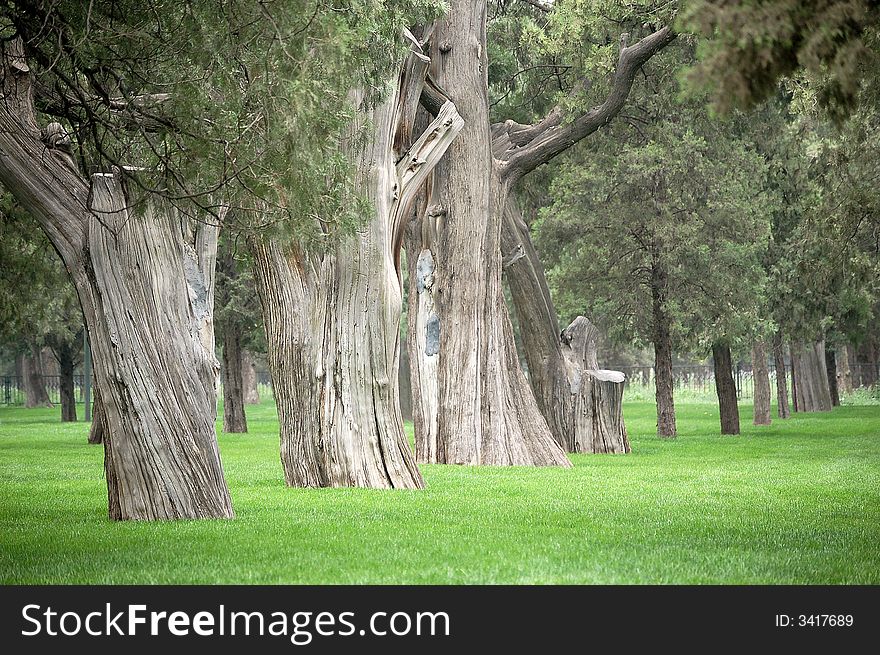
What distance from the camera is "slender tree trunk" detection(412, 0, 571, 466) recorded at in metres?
18.8

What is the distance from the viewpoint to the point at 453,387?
18719 mm

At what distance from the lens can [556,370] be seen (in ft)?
75.1

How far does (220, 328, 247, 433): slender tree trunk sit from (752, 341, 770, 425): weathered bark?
48.6 feet

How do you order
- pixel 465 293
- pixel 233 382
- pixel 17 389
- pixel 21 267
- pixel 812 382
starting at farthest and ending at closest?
pixel 17 389
pixel 812 382
pixel 233 382
pixel 21 267
pixel 465 293

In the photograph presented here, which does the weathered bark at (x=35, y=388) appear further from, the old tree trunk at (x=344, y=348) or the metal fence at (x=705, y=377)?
the old tree trunk at (x=344, y=348)

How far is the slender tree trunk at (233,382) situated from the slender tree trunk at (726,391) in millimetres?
12812

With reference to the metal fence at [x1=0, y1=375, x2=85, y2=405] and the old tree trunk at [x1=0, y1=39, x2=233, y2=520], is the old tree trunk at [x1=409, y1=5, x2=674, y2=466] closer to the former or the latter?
the old tree trunk at [x1=0, y1=39, x2=233, y2=520]

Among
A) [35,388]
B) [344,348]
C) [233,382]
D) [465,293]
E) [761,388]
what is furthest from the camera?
[35,388]

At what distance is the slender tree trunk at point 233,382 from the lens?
105 ft

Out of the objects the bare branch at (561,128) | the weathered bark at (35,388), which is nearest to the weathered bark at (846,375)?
the bare branch at (561,128)

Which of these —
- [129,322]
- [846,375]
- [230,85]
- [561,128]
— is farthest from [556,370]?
[846,375]

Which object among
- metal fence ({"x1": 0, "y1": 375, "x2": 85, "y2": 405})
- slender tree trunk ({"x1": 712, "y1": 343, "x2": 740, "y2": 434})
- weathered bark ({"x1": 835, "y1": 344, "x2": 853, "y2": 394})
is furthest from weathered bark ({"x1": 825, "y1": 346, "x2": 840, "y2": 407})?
metal fence ({"x1": 0, "y1": 375, "x2": 85, "y2": 405})

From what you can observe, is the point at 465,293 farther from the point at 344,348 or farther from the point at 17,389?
the point at 17,389

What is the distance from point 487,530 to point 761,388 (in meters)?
25.5
